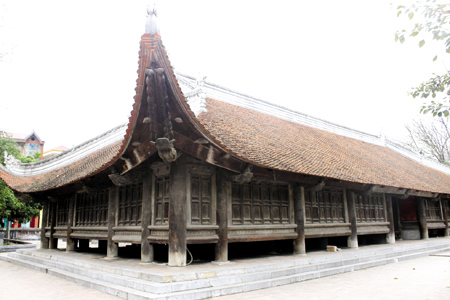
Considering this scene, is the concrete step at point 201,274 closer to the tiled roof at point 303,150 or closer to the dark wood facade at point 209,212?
the dark wood facade at point 209,212

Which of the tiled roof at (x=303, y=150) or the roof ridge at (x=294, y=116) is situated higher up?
the roof ridge at (x=294, y=116)

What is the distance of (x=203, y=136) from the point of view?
695 cm

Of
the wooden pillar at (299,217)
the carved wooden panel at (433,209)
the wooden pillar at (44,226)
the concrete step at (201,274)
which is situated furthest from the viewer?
the carved wooden panel at (433,209)

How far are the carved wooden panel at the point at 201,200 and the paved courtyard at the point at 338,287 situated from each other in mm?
2071

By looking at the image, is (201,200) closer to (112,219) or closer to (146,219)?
(146,219)

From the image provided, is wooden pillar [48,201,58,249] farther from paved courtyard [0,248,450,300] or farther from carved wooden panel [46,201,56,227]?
paved courtyard [0,248,450,300]

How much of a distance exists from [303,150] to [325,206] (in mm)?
1932

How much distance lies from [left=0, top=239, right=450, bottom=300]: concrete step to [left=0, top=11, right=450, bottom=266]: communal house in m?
0.87

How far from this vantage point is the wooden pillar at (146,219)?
8.19 metres

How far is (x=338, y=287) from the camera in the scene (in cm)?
717

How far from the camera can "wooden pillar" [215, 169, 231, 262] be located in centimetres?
812

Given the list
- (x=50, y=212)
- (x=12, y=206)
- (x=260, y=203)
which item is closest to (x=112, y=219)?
(x=260, y=203)

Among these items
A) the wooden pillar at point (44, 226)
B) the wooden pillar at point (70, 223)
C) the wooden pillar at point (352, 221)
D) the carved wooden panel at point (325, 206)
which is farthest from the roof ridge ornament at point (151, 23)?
the wooden pillar at point (44, 226)

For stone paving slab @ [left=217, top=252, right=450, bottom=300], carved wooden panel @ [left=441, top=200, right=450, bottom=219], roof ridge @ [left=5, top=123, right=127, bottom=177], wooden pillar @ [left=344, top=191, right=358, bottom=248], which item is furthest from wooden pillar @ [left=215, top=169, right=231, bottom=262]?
carved wooden panel @ [left=441, top=200, right=450, bottom=219]
